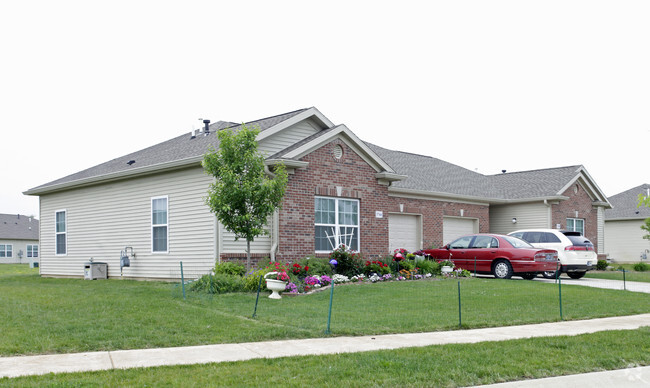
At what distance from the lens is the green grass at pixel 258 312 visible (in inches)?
349

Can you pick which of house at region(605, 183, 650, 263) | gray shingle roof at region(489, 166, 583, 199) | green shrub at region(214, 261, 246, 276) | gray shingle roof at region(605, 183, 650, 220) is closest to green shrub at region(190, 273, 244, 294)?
green shrub at region(214, 261, 246, 276)

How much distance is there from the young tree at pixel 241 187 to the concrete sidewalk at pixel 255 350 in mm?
6471

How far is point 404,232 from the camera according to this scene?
2388cm

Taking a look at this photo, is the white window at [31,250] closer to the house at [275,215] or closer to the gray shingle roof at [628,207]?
the house at [275,215]

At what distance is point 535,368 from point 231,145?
9.82 metres

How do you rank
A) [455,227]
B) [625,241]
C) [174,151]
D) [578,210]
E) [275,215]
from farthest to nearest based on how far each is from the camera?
[625,241] < [578,210] < [455,227] < [174,151] < [275,215]

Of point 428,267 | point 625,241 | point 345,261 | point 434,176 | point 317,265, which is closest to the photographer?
point 317,265

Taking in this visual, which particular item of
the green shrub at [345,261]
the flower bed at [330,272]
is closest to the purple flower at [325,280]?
the flower bed at [330,272]

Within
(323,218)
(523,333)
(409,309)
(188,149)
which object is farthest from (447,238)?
(523,333)

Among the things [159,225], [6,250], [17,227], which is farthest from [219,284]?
[17,227]

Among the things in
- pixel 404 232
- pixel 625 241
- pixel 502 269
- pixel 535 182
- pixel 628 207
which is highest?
pixel 535 182

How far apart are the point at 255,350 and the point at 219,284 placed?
21.1ft

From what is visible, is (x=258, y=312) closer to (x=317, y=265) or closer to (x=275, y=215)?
(x=317, y=265)

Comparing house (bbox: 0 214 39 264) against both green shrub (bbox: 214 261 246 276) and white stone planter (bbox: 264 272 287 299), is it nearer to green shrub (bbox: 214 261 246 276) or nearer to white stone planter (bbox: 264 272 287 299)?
green shrub (bbox: 214 261 246 276)
